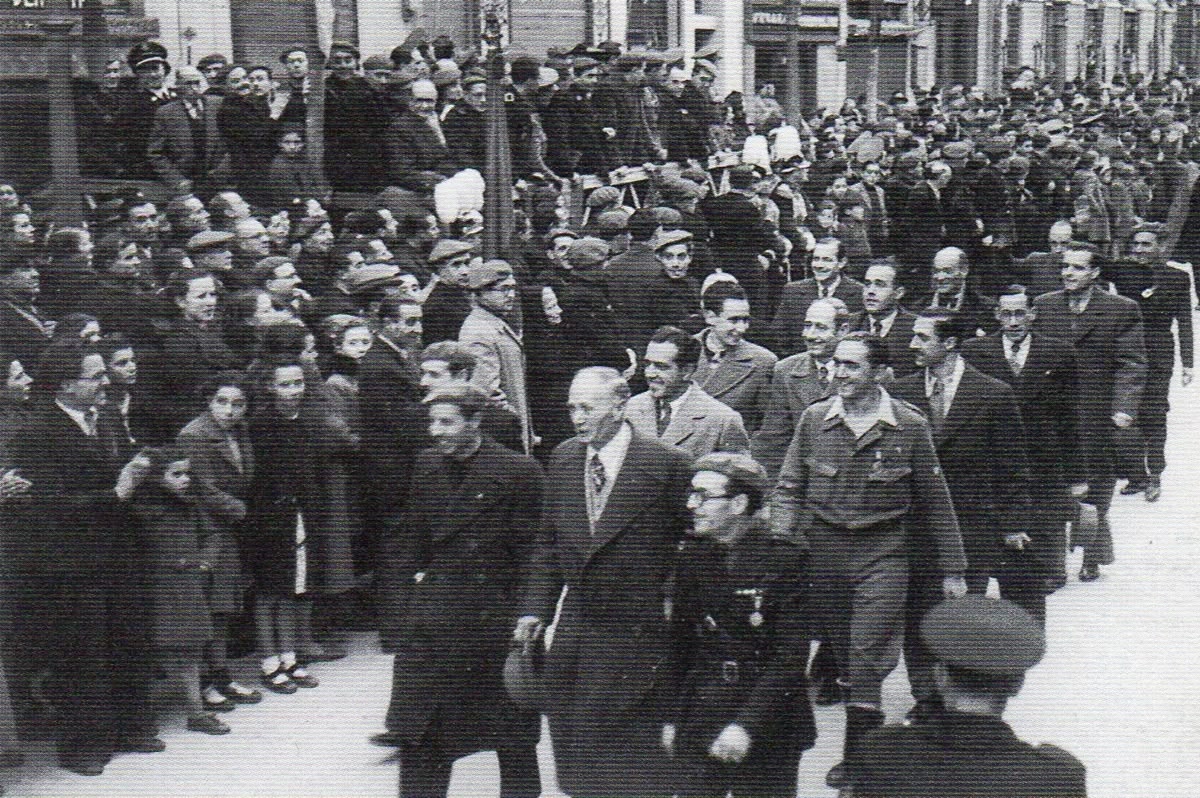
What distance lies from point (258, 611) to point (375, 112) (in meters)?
6.29

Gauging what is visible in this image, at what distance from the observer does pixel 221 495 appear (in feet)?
25.8

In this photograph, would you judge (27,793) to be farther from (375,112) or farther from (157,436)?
(375,112)

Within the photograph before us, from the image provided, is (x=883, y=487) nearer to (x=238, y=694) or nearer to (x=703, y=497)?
(x=703, y=497)

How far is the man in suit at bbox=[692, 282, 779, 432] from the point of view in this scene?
8.63 m

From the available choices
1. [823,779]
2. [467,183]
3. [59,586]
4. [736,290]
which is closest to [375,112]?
[467,183]

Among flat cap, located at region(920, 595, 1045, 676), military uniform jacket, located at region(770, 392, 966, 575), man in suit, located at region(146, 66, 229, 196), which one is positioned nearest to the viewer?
flat cap, located at region(920, 595, 1045, 676)

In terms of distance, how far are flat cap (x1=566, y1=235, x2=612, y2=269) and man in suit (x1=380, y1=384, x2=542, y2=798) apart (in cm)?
483

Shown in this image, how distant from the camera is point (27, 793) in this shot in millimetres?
6980

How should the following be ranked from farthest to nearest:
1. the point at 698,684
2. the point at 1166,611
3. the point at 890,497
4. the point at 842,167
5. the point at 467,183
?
the point at 842,167, the point at 467,183, the point at 1166,611, the point at 890,497, the point at 698,684

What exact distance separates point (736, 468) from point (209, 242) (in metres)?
5.38

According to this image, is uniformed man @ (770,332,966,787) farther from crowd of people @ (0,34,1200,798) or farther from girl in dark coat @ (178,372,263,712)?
girl in dark coat @ (178,372,263,712)

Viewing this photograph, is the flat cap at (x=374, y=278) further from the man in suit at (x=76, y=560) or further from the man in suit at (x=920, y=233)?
the man in suit at (x=920, y=233)

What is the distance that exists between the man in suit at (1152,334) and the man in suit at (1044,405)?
3.07 m

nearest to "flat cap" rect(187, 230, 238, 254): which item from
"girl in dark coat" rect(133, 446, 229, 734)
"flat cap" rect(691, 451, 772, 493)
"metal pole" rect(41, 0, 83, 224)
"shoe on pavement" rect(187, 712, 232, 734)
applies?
"metal pole" rect(41, 0, 83, 224)
